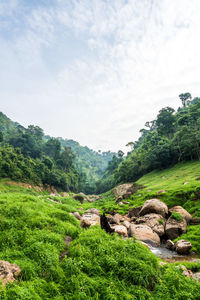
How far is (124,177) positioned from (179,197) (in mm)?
53627

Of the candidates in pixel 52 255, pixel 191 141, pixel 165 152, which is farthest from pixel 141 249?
pixel 165 152

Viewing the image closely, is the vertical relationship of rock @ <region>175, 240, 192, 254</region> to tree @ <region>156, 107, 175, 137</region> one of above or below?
below

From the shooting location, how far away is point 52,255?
24.0 ft

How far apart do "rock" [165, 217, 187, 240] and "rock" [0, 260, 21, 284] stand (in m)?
13.8

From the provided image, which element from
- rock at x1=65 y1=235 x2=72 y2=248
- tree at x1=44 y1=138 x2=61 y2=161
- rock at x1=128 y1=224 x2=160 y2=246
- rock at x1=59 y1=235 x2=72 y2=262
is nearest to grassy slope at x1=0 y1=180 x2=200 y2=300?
rock at x1=59 y1=235 x2=72 y2=262

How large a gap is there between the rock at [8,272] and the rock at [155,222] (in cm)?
1353

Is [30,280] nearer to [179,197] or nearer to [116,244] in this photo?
[116,244]

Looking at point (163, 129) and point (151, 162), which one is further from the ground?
point (163, 129)

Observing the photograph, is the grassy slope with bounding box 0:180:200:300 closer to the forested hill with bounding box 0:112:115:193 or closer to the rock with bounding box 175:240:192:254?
the rock with bounding box 175:240:192:254

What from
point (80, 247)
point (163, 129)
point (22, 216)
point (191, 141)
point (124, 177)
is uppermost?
point (163, 129)

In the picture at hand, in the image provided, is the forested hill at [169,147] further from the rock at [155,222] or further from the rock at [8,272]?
the rock at [8,272]

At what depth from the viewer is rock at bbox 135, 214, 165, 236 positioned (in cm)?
1557

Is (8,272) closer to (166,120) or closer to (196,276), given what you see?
(196,276)

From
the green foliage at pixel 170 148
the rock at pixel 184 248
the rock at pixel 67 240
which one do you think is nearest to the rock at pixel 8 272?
the rock at pixel 67 240
